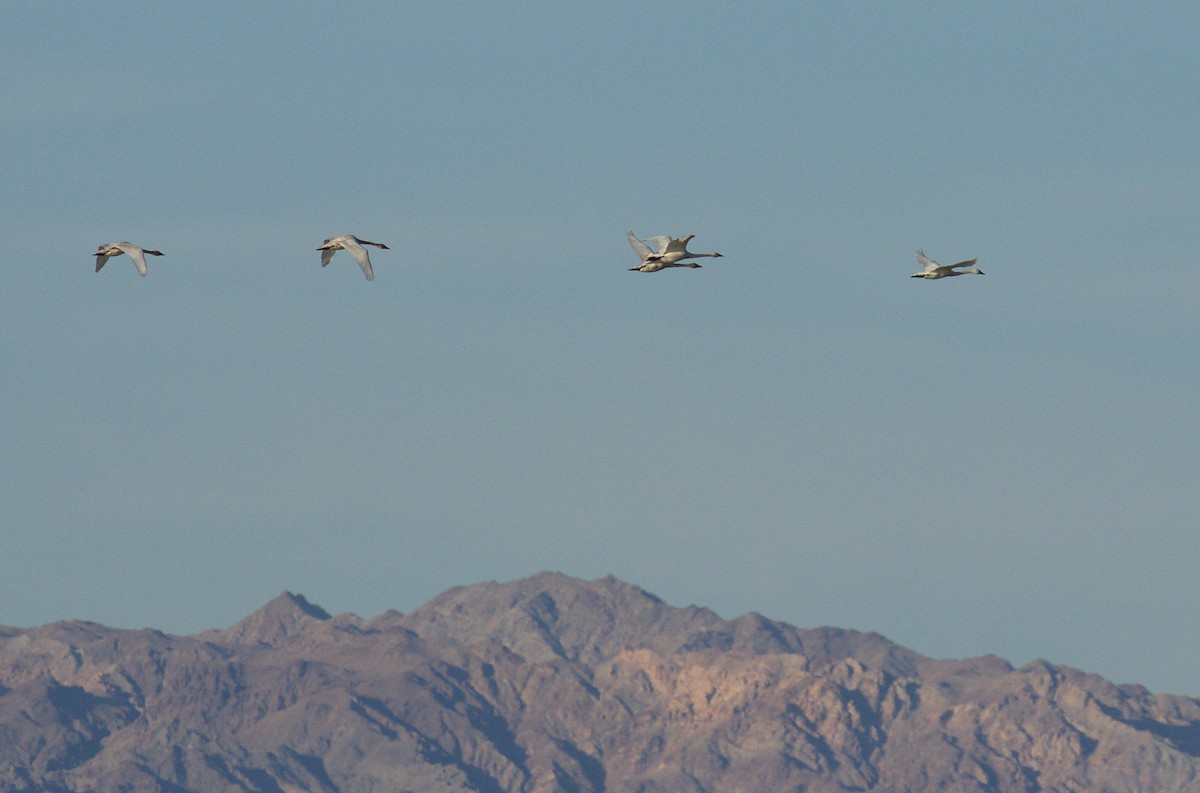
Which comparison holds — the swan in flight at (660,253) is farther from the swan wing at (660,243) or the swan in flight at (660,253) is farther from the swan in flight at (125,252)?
the swan in flight at (125,252)

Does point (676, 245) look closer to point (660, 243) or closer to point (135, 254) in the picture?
point (660, 243)

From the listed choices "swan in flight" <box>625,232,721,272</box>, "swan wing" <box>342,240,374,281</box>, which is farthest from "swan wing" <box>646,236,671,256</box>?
"swan wing" <box>342,240,374,281</box>

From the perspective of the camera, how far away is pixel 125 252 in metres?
170

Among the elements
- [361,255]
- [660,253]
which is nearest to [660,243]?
[660,253]

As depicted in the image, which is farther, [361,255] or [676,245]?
[676,245]

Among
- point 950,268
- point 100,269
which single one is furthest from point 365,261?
→ point 950,268

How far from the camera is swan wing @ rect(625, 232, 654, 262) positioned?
18288 centimetres

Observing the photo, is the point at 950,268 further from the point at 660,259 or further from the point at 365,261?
the point at 365,261

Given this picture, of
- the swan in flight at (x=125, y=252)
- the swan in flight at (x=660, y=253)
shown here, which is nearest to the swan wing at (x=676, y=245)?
the swan in flight at (x=660, y=253)

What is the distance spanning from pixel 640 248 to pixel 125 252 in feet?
116

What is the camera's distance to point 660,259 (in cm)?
18225

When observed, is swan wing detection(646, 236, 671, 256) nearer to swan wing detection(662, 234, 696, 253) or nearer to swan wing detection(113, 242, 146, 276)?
swan wing detection(662, 234, 696, 253)

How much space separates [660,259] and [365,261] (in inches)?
1188

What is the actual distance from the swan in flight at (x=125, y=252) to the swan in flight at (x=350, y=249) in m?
11.2
